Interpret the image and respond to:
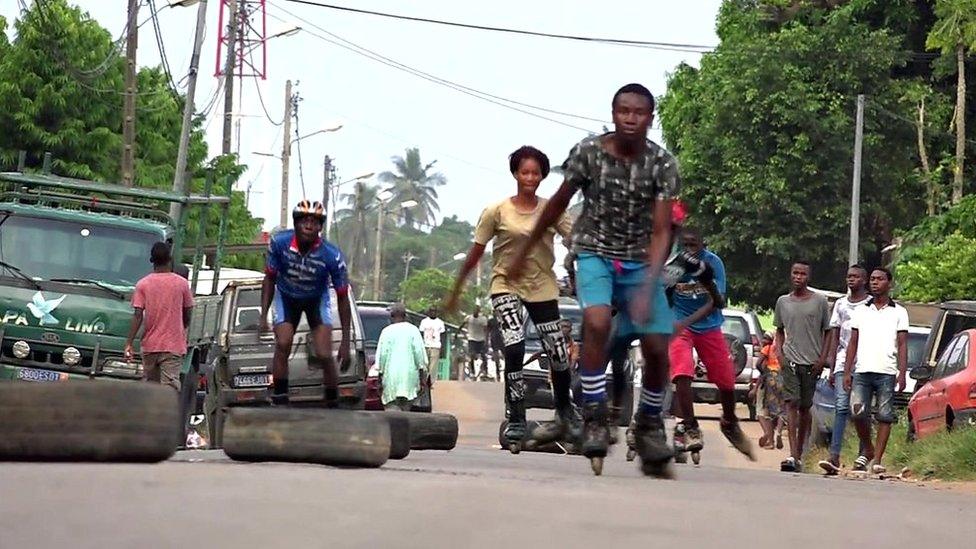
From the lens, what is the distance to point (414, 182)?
449 ft

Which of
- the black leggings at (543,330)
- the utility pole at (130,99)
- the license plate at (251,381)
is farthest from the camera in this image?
the utility pole at (130,99)

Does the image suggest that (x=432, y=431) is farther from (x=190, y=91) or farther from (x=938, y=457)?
(x=190, y=91)

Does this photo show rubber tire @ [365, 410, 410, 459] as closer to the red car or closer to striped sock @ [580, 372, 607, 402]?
striped sock @ [580, 372, 607, 402]

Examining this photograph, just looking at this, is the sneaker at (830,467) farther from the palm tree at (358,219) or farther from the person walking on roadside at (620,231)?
the palm tree at (358,219)

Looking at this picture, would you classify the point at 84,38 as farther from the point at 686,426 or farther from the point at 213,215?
the point at 686,426

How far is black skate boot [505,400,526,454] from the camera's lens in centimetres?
1191

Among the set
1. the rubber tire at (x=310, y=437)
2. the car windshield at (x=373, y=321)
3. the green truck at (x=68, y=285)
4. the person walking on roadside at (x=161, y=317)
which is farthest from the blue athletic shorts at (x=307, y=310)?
the car windshield at (x=373, y=321)

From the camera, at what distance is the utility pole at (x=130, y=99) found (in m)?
31.2

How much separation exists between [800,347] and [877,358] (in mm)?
789

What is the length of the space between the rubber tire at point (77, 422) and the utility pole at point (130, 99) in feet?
71.6

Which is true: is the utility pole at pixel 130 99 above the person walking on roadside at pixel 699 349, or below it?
above

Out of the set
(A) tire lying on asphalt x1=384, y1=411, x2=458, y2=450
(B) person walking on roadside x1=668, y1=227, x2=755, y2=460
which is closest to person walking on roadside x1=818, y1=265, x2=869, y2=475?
(B) person walking on roadside x1=668, y1=227, x2=755, y2=460

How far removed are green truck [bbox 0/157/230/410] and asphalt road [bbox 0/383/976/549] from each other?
27.5ft

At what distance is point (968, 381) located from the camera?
53.1 feet
